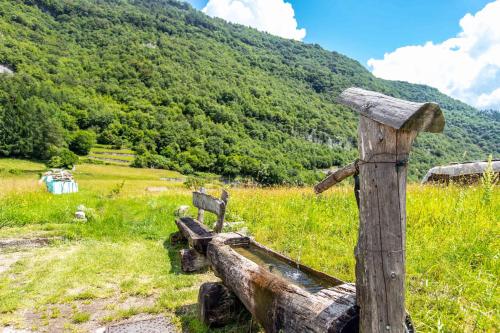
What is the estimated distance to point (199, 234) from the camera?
6.67 metres

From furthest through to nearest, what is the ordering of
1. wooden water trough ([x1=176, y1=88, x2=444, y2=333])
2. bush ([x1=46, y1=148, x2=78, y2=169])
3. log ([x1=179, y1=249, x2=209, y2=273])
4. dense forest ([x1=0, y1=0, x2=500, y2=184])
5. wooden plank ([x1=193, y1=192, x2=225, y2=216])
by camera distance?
dense forest ([x1=0, y1=0, x2=500, y2=184]) → bush ([x1=46, y1=148, x2=78, y2=169]) → wooden plank ([x1=193, y1=192, x2=225, y2=216]) → log ([x1=179, y1=249, x2=209, y2=273]) → wooden water trough ([x1=176, y1=88, x2=444, y2=333])

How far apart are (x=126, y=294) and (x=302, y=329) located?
150 inches

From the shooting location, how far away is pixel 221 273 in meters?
4.36

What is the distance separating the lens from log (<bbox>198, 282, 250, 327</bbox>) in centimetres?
410

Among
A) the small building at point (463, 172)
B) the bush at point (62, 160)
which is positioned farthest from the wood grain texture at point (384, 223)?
the bush at point (62, 160)

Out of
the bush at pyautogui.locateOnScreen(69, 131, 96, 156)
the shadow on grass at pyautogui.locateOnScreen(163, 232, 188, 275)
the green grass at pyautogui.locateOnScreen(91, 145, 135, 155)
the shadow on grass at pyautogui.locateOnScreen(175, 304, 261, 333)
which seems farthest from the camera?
the green grass at pyautogui.locateOnScreen(91, 145, 135, 155)

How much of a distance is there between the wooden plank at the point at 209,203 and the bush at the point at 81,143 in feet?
234

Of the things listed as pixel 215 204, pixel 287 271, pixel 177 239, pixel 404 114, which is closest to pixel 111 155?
pixel 177 239

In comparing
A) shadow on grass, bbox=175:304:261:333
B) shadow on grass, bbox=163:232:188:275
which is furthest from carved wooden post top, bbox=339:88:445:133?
shadow on grass, bbox=163:232:188:275

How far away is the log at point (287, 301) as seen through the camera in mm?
2246

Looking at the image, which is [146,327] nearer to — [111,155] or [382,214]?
[382,214]

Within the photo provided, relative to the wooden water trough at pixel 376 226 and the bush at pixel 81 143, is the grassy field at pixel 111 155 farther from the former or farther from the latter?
the wooden water trough at pixel 376 226

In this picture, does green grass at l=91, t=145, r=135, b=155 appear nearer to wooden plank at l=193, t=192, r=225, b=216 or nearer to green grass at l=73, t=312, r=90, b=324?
wooden plank at l=193, t=192, r=225, b=216

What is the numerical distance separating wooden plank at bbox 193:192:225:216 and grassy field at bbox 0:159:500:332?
49.1 inches
